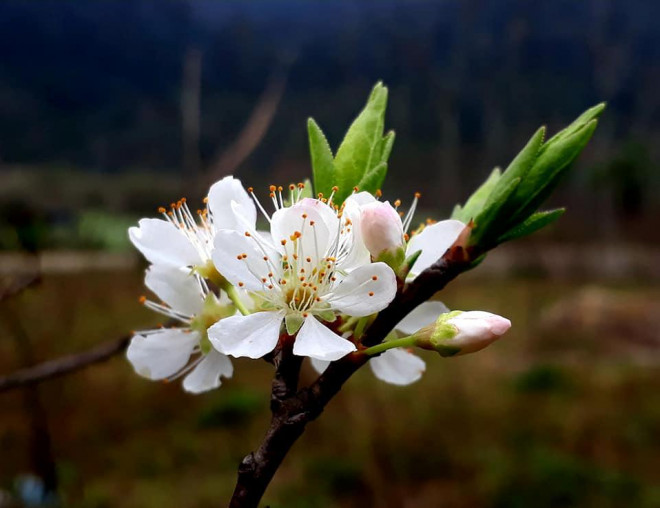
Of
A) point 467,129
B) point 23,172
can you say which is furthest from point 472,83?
point 23,172

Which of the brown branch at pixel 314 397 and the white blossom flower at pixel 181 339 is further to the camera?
the white blossom flower at pixel 181 339

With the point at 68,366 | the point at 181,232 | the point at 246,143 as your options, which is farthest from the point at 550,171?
the point at 246,143

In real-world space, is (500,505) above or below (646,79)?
below

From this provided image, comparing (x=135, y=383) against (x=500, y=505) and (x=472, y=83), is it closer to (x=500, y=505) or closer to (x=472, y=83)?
(x=500, y=505)

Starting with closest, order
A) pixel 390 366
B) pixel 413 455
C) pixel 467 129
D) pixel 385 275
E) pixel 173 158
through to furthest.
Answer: pixel 385 275 → pixel 390 366 → pixel 413 455 → pixel 173 158 → pixel 467 129

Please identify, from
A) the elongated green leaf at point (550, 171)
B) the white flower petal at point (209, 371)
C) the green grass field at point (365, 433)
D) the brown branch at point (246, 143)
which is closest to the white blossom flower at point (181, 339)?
the white flower petal at point (209, 371)

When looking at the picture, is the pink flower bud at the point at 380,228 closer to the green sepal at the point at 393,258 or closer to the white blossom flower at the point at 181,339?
the green sepal at the point at 393,258
